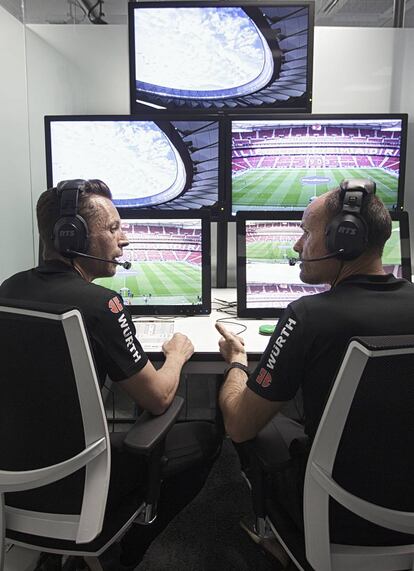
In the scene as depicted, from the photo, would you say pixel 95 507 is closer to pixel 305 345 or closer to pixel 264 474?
pixel 264 474

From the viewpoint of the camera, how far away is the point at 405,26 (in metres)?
2.48

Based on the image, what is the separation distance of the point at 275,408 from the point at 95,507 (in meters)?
0.43

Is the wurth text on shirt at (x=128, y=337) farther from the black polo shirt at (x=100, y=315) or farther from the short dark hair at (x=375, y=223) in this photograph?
the short dark hair at (x=375, y=223)

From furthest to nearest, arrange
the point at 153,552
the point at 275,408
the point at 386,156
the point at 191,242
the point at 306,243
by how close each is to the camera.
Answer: the point at 386,156 < the point at 191,242 < the point at 153,552 < the point at 306,243 < the point at 275,408

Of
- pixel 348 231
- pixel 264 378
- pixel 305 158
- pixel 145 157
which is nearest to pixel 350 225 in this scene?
pixel 348 231

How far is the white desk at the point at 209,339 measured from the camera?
1.46 m

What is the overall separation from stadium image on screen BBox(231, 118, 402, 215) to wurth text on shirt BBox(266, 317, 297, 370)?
111 cm

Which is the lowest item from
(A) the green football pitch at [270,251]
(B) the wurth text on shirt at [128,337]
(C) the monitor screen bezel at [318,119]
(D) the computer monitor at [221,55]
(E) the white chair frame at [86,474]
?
(E) the white chair frame at [86,474]

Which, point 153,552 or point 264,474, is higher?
point 264,474

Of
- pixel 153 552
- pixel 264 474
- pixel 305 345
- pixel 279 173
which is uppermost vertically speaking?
pixel 279 173

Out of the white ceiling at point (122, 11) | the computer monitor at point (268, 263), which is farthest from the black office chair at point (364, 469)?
the white ceiling at point (122, 11)

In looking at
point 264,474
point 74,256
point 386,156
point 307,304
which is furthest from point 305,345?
point 386,156

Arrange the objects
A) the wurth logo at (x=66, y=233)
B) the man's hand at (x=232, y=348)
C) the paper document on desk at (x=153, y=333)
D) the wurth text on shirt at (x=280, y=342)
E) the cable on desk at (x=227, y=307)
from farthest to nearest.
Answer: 1. the cable on desk at (x=227, y=307)
2. the paper document on desk at (x=153, y=333)
3. the man's hand at (x=232, y=348)
4. the wurth logo at (x=66, y=233)
5. the wurth text on shirt at (x=280, y=342)

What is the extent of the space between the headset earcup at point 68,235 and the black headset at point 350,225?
2.11 ft
